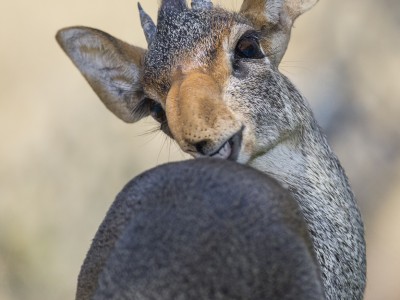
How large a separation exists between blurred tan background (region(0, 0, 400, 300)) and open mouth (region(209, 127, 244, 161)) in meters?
4.36

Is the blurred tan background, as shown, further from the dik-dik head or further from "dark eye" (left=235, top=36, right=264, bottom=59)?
"dark eye" (left=235, top=36, right=264, bottom=59)

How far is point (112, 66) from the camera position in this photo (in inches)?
150

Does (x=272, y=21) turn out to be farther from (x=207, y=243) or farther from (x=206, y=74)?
(x=207, y=243)

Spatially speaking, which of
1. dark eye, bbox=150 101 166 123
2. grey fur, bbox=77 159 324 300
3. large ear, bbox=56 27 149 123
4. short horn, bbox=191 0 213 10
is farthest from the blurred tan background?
grey fur, bbox=77 159 324 300

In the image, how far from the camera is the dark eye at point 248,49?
3453mm

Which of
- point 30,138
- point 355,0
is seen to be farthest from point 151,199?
point 355,0

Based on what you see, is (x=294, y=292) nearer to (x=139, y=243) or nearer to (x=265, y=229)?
(x=265, y=229)

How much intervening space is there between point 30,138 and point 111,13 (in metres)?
1.22

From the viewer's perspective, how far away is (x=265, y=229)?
2.17 metres

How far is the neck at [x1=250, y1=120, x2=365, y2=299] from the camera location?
10.3ft

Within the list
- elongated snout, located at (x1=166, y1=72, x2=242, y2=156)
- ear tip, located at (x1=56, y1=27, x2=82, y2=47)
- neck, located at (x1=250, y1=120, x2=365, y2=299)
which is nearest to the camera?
elongated snout, located at (x1=166, y1=72, x2=242, y2=156)

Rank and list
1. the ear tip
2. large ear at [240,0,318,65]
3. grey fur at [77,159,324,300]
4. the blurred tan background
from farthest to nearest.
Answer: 1. the blurred tan background
2. large ear at [240,0,318,65]
3. the ear tip
4. grey fur at [77,159,324,300]

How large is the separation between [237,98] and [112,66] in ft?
2.69

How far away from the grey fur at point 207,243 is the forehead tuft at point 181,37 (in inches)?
43.5
